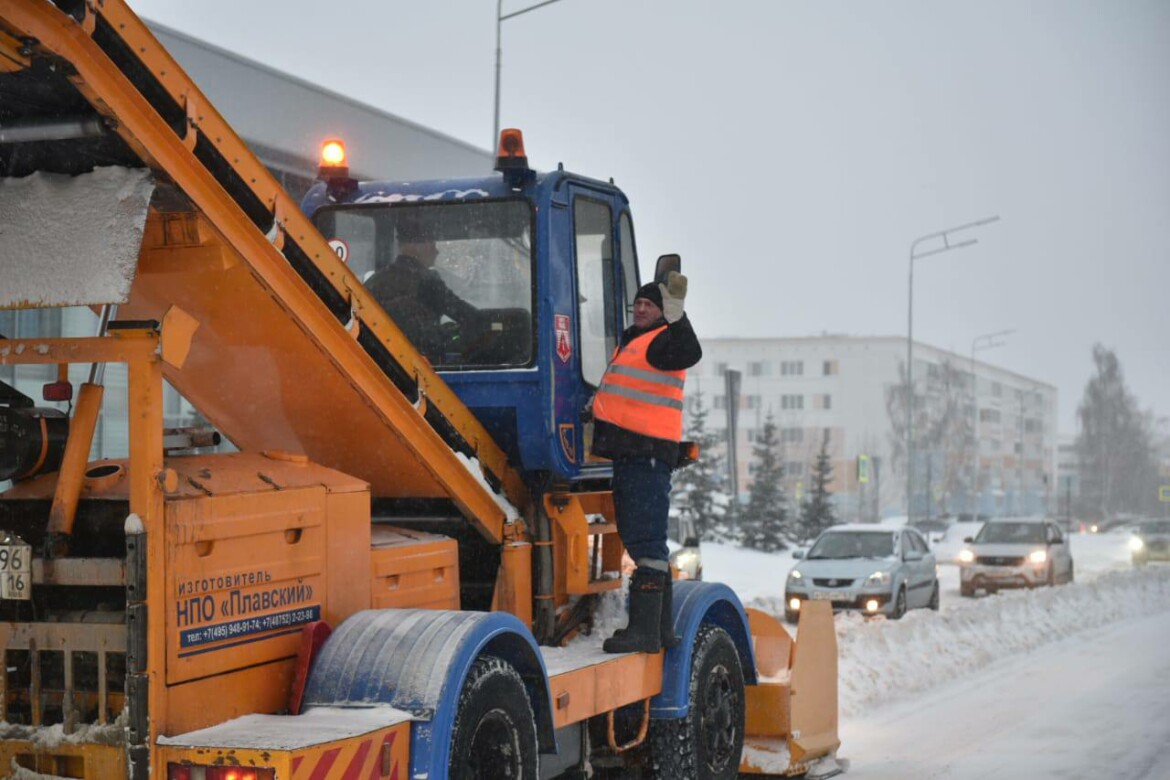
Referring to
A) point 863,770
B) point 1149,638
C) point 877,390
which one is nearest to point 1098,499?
point 877,390

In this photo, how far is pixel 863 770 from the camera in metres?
8.41

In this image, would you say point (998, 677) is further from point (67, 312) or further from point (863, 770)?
point (67, 312)

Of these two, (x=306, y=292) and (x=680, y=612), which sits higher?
(x=306, y=292)

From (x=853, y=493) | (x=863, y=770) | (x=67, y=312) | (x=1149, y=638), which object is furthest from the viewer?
(x=853, y=493)

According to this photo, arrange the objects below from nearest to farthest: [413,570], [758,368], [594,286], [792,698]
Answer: [413,570]
[594,286]
[792,698]
[758,368]

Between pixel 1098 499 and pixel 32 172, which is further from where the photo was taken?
pixel 1098 499

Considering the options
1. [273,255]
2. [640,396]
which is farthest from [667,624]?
[273,255]

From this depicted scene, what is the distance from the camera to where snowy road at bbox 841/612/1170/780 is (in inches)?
329

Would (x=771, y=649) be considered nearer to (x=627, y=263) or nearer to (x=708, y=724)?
(x=708, y=724)

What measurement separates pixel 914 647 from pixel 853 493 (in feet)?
277

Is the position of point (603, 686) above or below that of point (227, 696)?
below

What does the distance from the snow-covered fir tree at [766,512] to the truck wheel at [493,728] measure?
36236mm

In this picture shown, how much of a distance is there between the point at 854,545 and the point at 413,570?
16.3 meters

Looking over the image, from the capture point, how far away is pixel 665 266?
639cm
